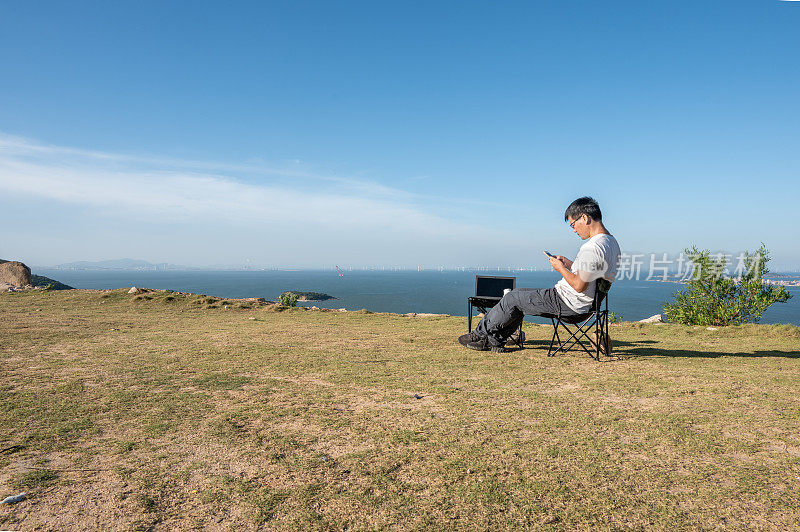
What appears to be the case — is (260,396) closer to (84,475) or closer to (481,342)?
(84,475)

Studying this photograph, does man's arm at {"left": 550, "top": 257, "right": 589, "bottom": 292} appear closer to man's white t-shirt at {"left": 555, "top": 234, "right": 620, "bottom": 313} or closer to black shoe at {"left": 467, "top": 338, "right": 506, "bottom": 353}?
man's white t-shirt at {"left": 555, "top": 234, "right": 620, "bottom": 313}

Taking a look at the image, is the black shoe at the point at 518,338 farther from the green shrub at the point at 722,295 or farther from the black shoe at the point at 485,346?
the green shrub at the point at 722,295

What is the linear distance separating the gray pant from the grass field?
0.38 meters

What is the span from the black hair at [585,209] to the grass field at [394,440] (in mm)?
1891

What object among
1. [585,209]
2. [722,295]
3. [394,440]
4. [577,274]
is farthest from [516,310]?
[722,295]

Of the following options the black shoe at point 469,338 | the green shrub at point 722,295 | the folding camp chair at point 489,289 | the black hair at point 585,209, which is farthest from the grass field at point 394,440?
the green shrub at point 722,295

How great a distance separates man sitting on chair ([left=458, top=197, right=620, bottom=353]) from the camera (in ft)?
17.6

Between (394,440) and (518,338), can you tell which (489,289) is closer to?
(518,338)

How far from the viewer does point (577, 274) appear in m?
5.45

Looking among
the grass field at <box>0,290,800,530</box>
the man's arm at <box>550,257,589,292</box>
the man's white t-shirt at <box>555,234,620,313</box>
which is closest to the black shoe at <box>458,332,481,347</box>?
the grass field at <box>0,290,800,530</box>

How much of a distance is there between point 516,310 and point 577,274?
1.09m

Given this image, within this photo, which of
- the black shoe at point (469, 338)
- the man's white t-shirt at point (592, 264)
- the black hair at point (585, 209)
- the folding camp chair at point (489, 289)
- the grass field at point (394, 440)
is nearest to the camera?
the grass field at point (394, 440)

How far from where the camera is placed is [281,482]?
2.28 m

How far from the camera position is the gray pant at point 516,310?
575 centimetres
